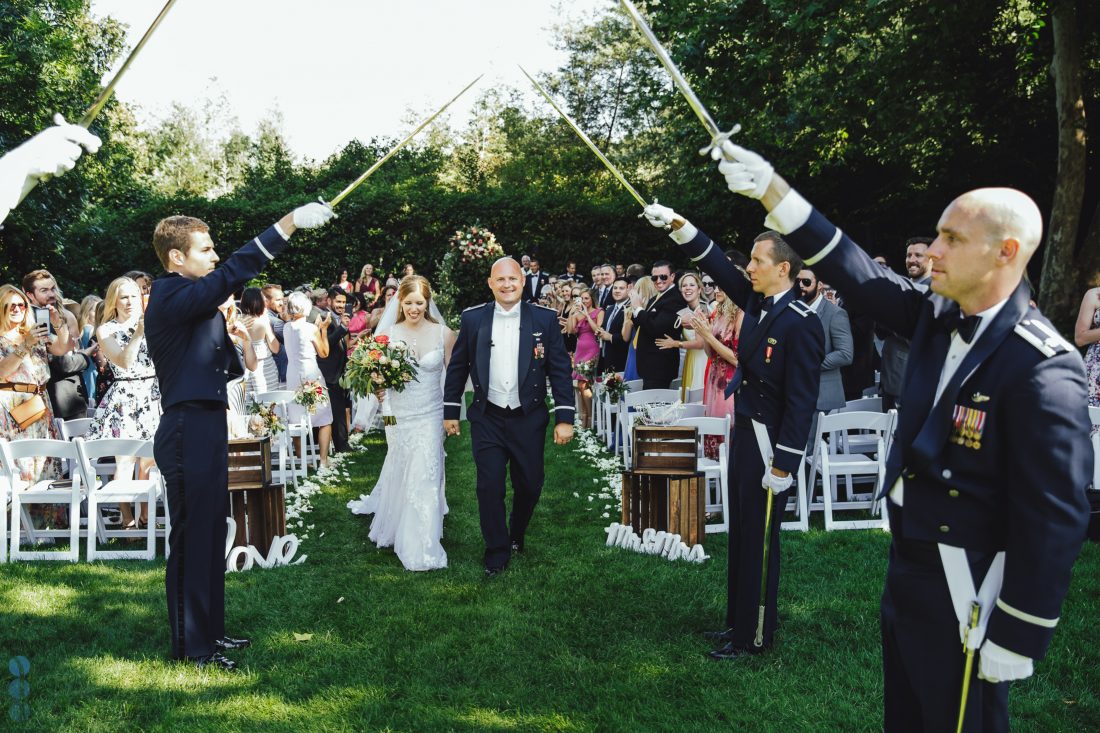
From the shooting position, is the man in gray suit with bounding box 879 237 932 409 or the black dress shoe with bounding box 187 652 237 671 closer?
the black dress shoe with bounding box 187 652 237 671

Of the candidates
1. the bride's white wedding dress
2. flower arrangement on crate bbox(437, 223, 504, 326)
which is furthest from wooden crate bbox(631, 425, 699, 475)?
flower arrangement on crate bbox(437, 223, 504, 326)

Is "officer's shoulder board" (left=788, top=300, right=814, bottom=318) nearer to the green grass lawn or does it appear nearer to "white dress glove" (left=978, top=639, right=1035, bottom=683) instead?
the green grass lawn

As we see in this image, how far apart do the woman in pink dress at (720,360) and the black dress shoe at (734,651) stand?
3294mm

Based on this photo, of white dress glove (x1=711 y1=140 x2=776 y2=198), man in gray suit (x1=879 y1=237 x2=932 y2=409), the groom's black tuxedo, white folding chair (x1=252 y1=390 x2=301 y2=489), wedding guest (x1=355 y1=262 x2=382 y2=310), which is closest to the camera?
white dress glove (x1=711 y1=140 x2=776 y2=198)

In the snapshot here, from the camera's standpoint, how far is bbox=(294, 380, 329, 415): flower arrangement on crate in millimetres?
10570

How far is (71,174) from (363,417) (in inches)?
336

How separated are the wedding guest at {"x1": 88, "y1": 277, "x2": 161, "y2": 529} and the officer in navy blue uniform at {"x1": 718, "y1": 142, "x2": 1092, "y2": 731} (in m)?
6.60

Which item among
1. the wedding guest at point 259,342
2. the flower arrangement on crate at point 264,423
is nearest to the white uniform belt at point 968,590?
the flower arrangement on crate at point 264,423

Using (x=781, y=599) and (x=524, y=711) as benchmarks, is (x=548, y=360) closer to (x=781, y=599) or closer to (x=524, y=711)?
(x=781, y=599)

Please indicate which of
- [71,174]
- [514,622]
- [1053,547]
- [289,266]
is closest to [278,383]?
[514,622]

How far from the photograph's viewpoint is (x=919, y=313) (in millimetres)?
3033

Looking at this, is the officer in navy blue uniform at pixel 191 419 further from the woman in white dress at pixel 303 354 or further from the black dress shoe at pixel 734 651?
the woman in white dress at pixel 303 354

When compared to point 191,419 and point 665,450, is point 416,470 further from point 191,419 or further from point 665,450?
point 191,419

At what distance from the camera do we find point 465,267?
24.1 m
